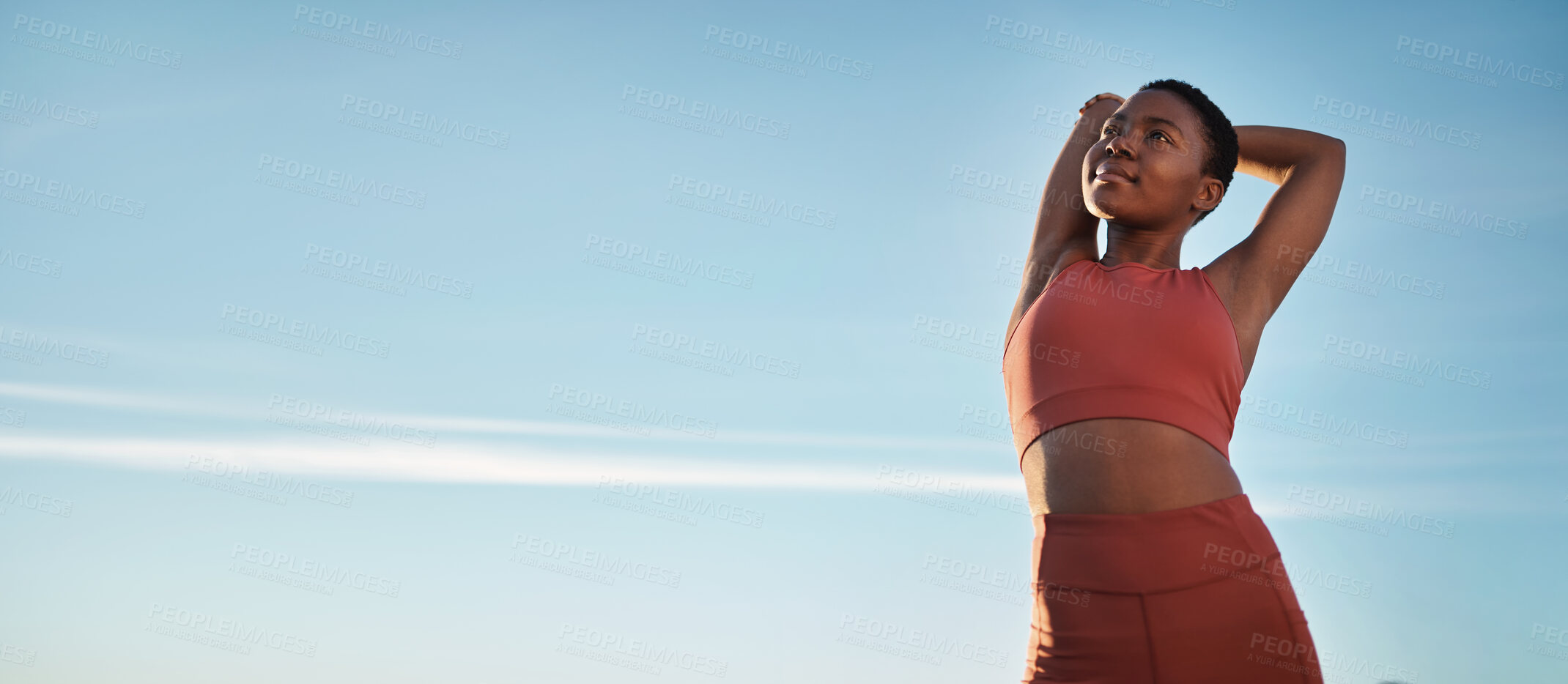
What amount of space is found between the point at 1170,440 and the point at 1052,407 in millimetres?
254

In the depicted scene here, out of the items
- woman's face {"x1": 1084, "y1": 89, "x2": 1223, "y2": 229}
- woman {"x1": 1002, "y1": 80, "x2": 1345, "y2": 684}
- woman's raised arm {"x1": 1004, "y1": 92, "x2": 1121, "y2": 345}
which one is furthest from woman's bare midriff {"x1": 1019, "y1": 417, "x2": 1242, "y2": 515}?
woman's face {"x1": 1084, "y1": 89, "x2": 1223, "y2": 229}

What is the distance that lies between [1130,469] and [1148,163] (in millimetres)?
886

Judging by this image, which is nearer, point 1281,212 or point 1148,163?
point 1148,163

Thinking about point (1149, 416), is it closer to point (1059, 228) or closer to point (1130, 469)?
point (1130, 469)

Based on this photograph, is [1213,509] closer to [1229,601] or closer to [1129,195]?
[1229,601]

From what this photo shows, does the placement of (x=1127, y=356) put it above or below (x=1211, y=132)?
below

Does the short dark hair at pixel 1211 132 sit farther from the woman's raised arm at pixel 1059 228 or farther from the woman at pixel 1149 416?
the woman's raised arm at pixel 1059 228

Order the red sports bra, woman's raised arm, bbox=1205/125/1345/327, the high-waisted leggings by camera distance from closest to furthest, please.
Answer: the high-waisted leggings, the red sports bra, woman's raised arm, bbox=1205/125/1345/327

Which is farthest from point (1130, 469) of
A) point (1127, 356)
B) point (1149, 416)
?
point (1127, 356)

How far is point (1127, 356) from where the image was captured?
2318 millimetres

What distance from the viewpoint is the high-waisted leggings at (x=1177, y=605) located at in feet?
6.97

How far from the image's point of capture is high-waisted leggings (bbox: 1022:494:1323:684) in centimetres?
212

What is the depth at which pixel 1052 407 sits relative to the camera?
2.33 meters

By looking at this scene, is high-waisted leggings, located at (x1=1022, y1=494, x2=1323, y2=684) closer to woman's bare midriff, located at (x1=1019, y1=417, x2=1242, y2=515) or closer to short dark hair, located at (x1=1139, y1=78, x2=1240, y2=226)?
woman's bare midriff, located at (x1=1019, y1=417, x2=1242, y2=515)
